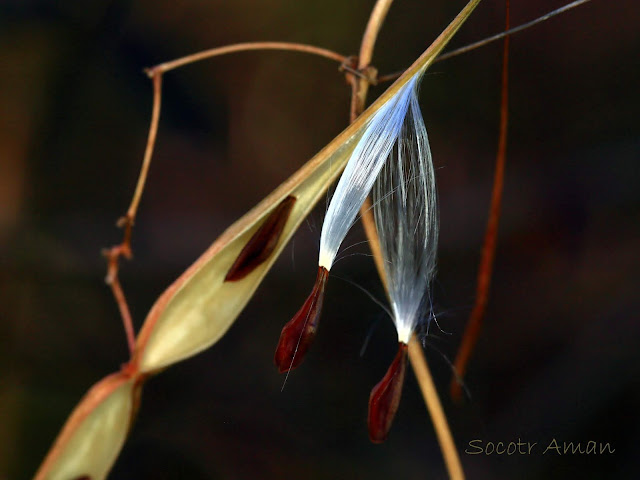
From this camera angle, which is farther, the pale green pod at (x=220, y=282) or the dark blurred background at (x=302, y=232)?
the dark blurred background at (x=302, y=232)

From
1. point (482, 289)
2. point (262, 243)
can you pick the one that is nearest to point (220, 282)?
point (262, 243)

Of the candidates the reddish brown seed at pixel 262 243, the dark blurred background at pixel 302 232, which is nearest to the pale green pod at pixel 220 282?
the reddish brown seed at pixel 262 243

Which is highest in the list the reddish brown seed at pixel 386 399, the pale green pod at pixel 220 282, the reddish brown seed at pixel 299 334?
the pale green pod at pixel 220 282

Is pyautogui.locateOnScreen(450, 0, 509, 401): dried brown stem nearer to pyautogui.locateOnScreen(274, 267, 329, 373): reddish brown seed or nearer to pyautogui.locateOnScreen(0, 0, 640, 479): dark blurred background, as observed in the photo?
pyautogui.locateOnScreen(0, 0, 640, 479): dark blurred background

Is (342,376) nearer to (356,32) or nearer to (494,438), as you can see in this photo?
(494,438)

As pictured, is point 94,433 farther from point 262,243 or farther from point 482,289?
point 482,289

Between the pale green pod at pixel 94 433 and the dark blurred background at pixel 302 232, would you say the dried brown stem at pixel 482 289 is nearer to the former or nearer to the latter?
the dark blurred background at pixel 302 232
